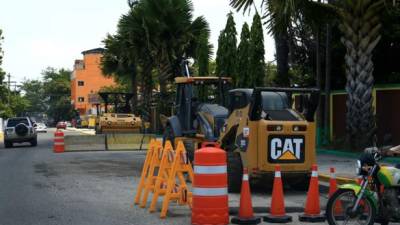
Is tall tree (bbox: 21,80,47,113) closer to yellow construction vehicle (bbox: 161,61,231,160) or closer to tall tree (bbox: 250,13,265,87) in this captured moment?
tall tree (bbox: 250,13,265,87)

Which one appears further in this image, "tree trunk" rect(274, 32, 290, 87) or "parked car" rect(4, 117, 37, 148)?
"parked car" rect(4, 117, 37, 148)

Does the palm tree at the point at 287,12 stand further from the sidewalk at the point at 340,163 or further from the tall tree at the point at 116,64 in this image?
the tall tree at the point at 116,64

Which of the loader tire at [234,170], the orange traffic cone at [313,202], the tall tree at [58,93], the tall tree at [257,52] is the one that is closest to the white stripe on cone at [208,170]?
the orange traffic cone at [313,202]

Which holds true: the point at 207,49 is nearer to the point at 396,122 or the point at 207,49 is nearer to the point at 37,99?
the point at 396,122

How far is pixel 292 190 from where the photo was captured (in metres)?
12.9

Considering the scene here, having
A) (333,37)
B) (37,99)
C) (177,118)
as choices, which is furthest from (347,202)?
(37,99)

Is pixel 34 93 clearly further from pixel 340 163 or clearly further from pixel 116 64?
pixel 340 163

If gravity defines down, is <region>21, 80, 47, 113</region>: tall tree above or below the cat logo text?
above

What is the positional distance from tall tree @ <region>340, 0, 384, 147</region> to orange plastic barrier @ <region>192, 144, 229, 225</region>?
11.5m

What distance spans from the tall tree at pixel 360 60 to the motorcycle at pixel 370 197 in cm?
1117

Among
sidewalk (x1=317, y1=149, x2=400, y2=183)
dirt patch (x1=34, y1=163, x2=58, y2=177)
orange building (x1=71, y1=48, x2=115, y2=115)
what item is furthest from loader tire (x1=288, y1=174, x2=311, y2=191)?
orange building (x1=71, y1=48, x2=115, y2=115)

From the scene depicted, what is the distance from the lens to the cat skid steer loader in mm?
11625

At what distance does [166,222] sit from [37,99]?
169 m

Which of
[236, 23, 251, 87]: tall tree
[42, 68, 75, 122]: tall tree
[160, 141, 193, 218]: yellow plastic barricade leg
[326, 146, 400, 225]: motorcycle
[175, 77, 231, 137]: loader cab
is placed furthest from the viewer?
[42, 68, 75, 122]: tall tree
